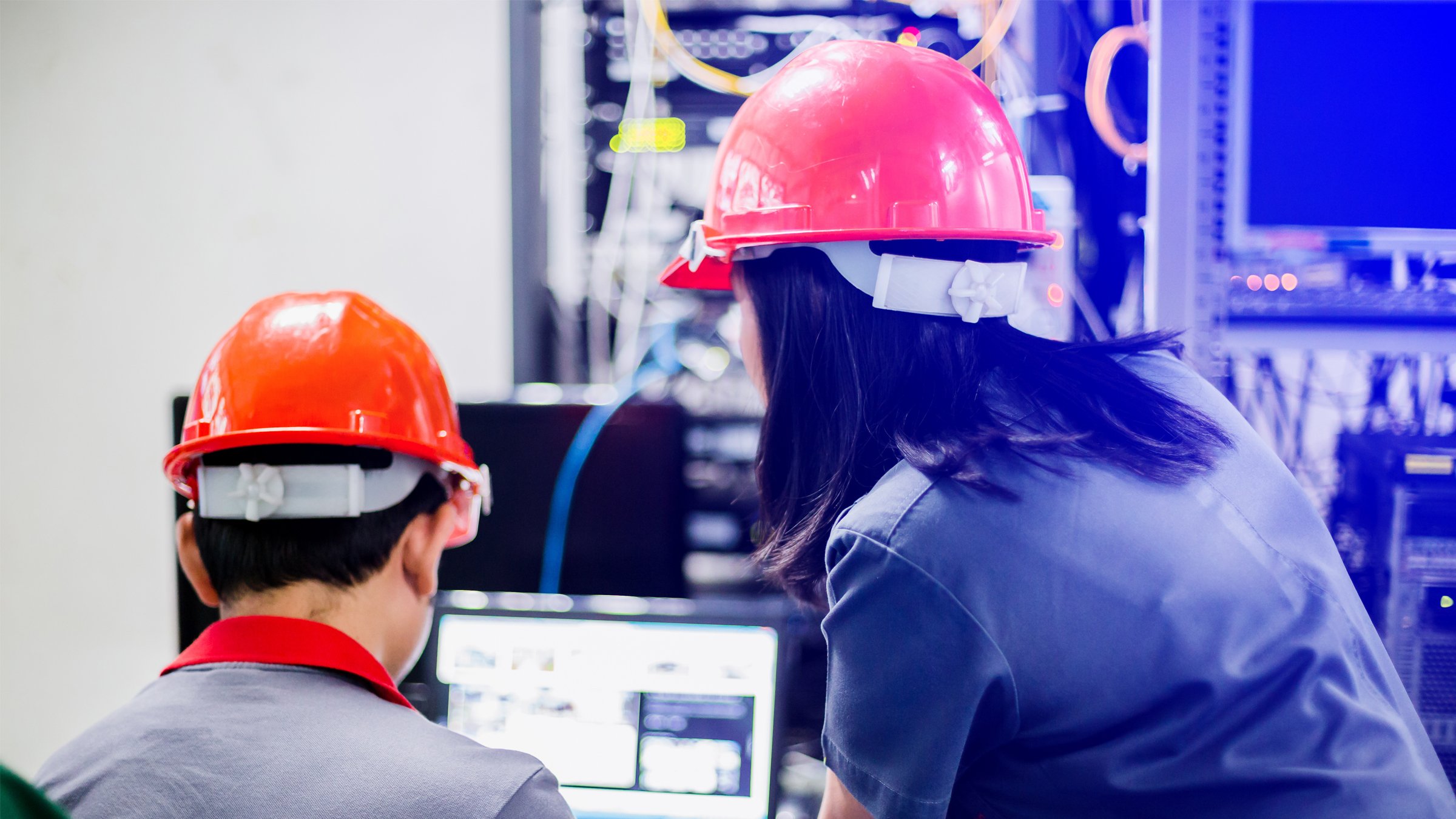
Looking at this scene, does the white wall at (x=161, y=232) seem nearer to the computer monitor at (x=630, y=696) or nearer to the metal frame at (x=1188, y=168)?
the computer monitor at (x=630, y=696)

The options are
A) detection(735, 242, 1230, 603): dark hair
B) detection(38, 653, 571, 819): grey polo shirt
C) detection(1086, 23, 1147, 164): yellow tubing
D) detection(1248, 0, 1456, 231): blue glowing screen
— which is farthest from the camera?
detection(1086, 23, 1147, 164): yellow tubing

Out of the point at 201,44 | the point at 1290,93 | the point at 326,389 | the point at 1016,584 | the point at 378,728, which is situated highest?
the point at 201,44

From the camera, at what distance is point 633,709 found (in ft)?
3.92

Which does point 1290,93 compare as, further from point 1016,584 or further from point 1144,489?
point 1016,584

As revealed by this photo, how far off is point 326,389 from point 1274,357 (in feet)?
4.84

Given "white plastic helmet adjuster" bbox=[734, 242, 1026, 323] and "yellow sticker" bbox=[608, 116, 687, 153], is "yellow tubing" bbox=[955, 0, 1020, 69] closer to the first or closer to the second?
"yellow sticker" bbox=[608, 116, 687, 153]

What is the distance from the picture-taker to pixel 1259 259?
1312 millimetres

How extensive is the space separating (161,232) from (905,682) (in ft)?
5.88

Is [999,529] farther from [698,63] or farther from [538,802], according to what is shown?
[698,63]

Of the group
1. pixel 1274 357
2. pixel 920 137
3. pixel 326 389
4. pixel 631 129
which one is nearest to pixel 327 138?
pixel 631 129

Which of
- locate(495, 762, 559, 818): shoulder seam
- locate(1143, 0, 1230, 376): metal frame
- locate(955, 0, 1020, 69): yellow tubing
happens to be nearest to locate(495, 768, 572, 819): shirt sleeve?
locate(495, 762, 559, 818): shoulder seam

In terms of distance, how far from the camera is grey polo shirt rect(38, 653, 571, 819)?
658 mm

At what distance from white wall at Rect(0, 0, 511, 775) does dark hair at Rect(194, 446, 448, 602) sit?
3.22 feet

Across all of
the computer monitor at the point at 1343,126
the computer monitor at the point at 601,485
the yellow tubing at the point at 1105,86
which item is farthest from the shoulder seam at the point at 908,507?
the yellow tubing at the point at 1105,86
